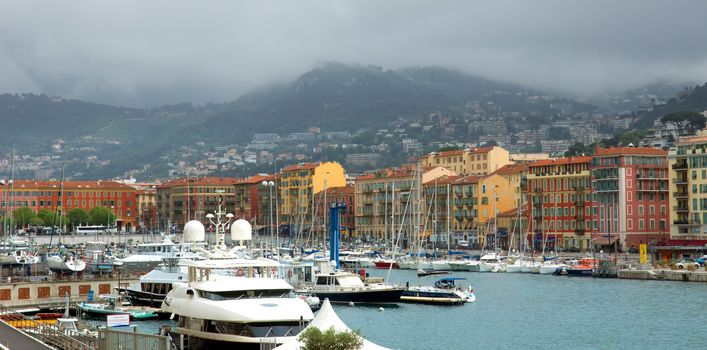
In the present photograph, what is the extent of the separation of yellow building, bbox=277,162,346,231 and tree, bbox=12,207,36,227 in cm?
4286

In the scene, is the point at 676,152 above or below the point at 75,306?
above

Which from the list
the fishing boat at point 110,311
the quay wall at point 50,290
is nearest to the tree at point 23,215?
the quay wall at point 50,290

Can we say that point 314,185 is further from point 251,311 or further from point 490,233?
point 251,311

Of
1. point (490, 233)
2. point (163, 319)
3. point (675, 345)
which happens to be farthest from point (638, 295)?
point (490, 233)

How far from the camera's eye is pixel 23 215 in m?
194

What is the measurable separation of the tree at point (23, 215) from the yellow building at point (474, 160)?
6820 cm

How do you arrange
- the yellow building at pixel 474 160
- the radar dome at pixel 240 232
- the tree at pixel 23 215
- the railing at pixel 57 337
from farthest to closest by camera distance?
the tree at pixel 23 215 → the yellow building at pixel 474 160 → the radar dome at pixel 240 232 → the railing at pixel 57 337

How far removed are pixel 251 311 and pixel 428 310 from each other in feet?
125

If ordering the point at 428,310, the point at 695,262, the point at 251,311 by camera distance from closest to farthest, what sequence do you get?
the point at 251,311
the point at 428,310
the point at 695,262

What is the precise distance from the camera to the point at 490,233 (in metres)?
152

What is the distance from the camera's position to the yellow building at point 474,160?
177625 millimetres

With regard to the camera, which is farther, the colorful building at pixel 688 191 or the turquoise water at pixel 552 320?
the colorful building at pixel 688 191

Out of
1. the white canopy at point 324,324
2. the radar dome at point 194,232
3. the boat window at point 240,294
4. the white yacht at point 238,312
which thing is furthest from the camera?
the radar dome at point 194,232

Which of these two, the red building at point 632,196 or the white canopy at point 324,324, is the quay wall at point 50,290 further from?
the red building at point 632,196
